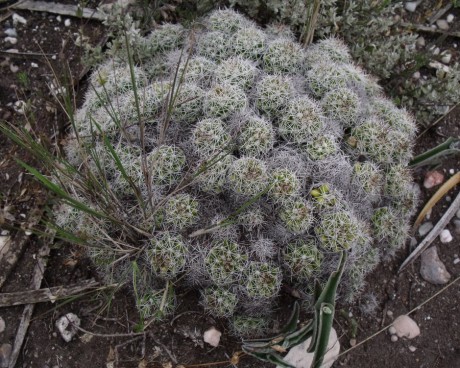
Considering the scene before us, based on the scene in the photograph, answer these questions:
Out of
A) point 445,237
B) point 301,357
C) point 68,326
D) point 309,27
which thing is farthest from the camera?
point 445,237

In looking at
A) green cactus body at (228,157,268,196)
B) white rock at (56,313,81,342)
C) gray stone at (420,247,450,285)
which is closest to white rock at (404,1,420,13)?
gray stone at (420,247,450,285)

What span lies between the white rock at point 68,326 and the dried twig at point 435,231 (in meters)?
2.09

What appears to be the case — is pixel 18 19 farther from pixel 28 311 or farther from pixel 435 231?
pixel 435 231

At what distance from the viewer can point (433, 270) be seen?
10.7 ft

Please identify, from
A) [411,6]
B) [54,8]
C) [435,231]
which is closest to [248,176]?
[435,231]

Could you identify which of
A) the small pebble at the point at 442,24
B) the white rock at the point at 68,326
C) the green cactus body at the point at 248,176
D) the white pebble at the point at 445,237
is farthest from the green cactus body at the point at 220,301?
the small pebble at the point at 442,24

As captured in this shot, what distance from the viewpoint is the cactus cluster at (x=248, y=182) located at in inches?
104

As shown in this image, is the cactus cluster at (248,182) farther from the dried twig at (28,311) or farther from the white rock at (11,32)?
the white rock at (11,32)

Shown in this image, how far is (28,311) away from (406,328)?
2311 millimetres

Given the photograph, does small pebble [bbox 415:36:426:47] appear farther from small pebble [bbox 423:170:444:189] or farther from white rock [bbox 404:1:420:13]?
small pebble [bbox 423:170:444:189]

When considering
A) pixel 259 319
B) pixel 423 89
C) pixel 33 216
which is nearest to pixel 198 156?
pixel 259 319

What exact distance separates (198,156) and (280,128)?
1.64ft

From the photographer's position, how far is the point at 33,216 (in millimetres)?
3109

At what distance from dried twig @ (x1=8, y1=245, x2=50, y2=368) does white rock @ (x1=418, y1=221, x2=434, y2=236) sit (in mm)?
2471
